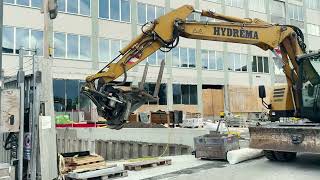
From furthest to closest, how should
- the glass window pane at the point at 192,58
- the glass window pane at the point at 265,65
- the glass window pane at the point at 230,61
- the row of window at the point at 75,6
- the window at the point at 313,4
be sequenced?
the window at the point at 313,4 < the glass window pane at the point at 265,65 < the glass window pane at the point at 230,61 < the glass window pane at the point at 192,58 < the row of window at the point at 75,6

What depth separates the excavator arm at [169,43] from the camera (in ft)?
33.5

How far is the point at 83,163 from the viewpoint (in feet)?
33.0

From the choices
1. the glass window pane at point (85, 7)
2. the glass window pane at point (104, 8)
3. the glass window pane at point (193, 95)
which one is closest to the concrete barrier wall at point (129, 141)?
the glass window pane at point (85, 7)

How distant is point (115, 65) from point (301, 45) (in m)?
5.83

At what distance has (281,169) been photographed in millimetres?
10430

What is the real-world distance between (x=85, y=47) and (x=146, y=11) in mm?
A: 7153

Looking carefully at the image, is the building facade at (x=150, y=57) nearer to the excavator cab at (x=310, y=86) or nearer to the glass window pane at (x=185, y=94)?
the glass window pane at (x=185, y=94)

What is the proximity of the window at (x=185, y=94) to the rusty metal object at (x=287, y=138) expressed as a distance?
25.7 m

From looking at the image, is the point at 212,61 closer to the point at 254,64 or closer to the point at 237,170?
the point at 254,64

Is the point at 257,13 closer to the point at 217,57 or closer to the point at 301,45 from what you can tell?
the point at 217,57

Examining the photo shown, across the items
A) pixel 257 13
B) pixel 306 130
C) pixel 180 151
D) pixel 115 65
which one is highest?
pixel 257 13

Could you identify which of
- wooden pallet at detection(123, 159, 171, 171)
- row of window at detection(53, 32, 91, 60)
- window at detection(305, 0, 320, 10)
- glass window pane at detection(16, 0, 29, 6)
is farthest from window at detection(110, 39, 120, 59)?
window at detection(305, 0, 320, 10)

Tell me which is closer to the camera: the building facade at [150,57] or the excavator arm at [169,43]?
the excavator arm at [169,43]

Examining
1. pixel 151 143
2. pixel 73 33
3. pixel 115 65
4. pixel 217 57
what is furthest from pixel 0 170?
pixel 217 57
